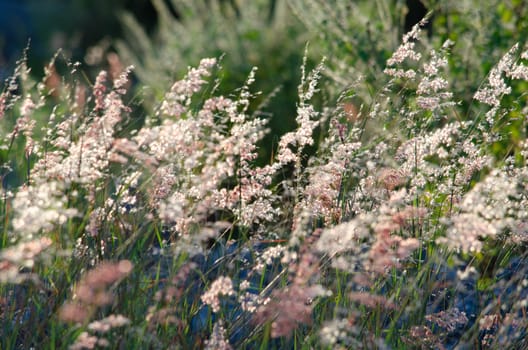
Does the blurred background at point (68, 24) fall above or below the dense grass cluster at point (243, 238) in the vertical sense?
above

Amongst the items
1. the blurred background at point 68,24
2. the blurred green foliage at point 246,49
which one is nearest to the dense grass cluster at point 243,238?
the blurred green foliage at point 246,49

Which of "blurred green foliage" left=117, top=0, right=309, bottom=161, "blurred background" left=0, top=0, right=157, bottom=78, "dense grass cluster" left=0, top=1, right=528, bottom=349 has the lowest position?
"dense grass cluster" left=0, top=1, right=528, bottom=349

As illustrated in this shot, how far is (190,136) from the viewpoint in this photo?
2561mm

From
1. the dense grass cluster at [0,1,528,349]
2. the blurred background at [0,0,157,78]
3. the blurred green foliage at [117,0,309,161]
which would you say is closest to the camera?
the dense grass cluster at [0,1,528,349]

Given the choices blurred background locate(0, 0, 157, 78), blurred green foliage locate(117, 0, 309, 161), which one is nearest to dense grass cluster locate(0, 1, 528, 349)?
blurred green foliage locate(117, 0, 309, 161)

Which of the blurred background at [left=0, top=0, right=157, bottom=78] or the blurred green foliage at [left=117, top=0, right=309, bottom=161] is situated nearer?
the blurred green foliage at [left=117, top=0, right=309, bottom=161]

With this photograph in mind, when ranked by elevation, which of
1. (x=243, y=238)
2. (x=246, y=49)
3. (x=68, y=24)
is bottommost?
(x=243, y=238)

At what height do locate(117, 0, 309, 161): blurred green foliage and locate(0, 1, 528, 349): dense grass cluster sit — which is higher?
locate(117, 0, 309, 161): blurred green foliage

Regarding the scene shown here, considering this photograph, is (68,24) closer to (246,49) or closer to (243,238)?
(246,49)

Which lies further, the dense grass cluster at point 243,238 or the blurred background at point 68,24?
the blurred background at point 68,24

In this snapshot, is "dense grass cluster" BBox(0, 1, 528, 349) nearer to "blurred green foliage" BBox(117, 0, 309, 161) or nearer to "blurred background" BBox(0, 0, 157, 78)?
"blurred green foliage" BBox(117, 0, 309, 161)

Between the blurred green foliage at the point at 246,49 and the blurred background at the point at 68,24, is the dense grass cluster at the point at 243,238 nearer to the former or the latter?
the blurred green foliage at the point at 246,49

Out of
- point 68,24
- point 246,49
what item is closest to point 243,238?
point 246,49

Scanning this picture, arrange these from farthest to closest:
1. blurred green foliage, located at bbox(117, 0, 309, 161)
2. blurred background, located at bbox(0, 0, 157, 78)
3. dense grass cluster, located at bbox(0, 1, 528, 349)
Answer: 1. blurred background, located at bbox(0, 0, 157, 78)
2. blurred green foliage, located at bbox(117, 0, 309, 161)
3. dense grass cluster, located at bbox(0, 1, 528, 349)
